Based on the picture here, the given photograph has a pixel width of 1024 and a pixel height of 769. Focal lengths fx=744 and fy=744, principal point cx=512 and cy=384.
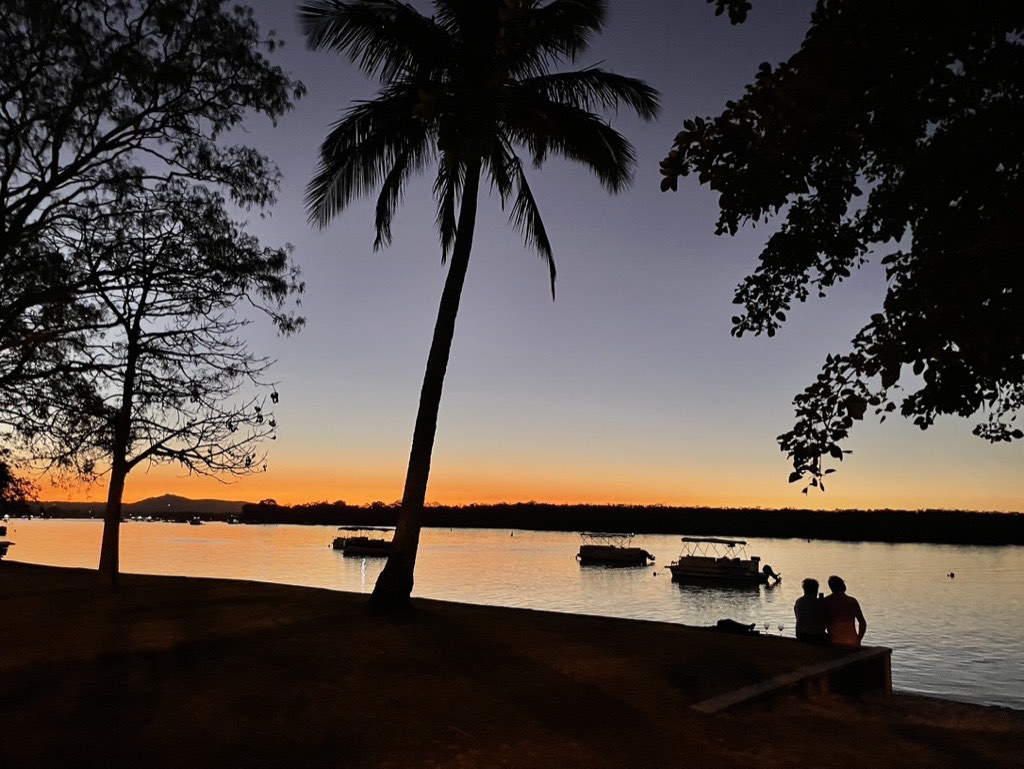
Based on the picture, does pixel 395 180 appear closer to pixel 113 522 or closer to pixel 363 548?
pixel 113 522

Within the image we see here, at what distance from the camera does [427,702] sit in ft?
26.1

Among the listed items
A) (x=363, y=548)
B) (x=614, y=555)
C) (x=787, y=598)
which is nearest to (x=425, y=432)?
(x=787, y=598)

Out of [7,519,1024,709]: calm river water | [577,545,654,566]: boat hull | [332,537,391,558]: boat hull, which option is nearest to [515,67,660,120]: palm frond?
[7,519,1024,709]: calm river water

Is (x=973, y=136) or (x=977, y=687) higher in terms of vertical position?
(x=973, y=136)

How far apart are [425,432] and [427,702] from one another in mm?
6675

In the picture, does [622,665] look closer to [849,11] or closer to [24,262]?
[849,11]

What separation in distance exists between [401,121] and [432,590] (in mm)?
61061

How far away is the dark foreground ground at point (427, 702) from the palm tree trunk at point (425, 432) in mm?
972

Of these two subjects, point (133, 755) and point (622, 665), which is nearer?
point (133, 755)

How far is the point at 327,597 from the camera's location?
1583 centimetres

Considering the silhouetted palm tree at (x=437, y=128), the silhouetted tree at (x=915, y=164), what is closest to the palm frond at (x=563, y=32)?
the silhouetted palm tree at (x=437, y=128)

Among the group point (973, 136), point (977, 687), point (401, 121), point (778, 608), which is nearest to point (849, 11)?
point (973, 136)

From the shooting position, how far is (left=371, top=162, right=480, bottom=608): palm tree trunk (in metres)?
13.8

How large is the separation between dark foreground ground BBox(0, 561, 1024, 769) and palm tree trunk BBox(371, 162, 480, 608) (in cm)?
97
